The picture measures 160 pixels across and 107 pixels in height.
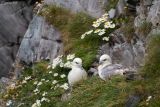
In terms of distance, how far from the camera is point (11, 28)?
17.4 m

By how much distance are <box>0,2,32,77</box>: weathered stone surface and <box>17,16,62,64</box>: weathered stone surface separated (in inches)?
110

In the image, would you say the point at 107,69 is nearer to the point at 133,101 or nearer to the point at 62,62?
the point at 133,101

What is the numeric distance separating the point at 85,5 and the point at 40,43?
1460 mm

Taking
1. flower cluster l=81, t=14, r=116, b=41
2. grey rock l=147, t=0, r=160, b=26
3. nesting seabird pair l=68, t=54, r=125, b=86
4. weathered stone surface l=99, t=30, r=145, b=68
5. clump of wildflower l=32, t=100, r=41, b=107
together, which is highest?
flower cluster l=81, t=14, r=116, b=41

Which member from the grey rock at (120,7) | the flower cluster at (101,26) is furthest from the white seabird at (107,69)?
the grey rock at (120,7)

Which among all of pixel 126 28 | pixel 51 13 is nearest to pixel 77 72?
pixel 126 28

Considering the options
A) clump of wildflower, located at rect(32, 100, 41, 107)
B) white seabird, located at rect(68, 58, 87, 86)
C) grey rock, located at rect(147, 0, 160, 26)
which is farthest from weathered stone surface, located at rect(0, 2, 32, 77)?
grey rock, located at rect(147, 0, 160, 26)

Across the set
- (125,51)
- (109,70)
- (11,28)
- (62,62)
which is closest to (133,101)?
(109,70)

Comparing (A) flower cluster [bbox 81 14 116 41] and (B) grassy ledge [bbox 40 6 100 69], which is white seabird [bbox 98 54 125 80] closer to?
(B) grassy ledge [bbox 40 6 100 69]

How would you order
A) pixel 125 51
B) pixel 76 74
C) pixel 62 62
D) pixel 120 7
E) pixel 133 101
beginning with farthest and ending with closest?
pixel 120 7 < pixel 62 62 < pixel 125 51 < pixel 76 74 < pixel 133 101

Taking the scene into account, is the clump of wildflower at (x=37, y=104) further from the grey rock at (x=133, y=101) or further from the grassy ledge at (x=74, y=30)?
the grey rock at (x=133, y=101)

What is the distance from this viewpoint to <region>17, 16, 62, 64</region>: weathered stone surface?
13656 millimetres

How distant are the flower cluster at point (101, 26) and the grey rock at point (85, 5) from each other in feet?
2.70

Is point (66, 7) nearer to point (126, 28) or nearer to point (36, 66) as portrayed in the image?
point (36, 66)
